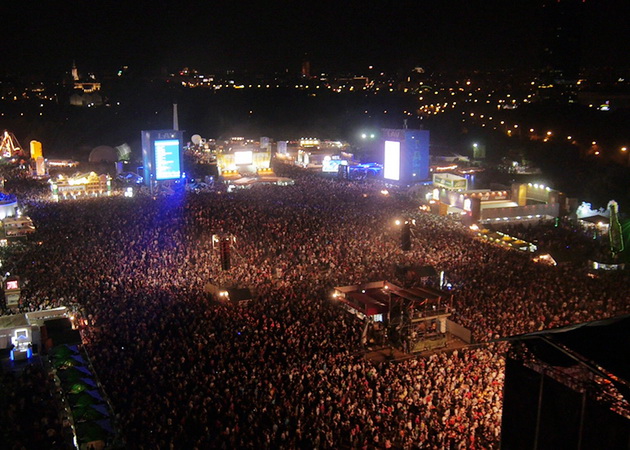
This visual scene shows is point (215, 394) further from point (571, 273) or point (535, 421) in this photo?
point (571, 273)

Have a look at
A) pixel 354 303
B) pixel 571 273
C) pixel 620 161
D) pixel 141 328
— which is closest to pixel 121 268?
pixel 141 328

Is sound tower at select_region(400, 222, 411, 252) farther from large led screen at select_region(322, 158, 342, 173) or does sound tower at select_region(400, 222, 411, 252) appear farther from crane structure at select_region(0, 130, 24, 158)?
crane structure at select_region(0, 130, 24, 158)

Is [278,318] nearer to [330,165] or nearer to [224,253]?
[224,253]

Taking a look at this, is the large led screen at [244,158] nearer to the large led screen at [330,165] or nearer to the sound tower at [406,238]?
the large led screen at [330,165]

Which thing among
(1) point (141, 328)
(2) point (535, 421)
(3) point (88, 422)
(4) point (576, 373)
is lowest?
(3) point (88, 422)

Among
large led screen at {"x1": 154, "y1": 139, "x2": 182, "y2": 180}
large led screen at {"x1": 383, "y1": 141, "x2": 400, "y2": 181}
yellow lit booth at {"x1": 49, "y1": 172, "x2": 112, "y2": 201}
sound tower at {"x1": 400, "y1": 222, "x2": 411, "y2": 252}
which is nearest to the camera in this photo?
sound tower at {"x1": 400, "y1": 222, "x2": 411, "y2": 252}

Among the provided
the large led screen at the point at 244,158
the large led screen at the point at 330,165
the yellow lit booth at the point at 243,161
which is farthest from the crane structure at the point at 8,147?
the large led screen at the point at 330,165

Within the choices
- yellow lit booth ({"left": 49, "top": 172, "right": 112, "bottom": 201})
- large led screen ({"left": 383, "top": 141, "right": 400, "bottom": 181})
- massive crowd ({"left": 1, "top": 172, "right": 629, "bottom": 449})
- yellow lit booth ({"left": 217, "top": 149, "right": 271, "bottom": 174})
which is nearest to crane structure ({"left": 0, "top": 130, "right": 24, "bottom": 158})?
yellow lit booth ({"left": 49, "top": 172, "right": 112, "bottom": 201})
